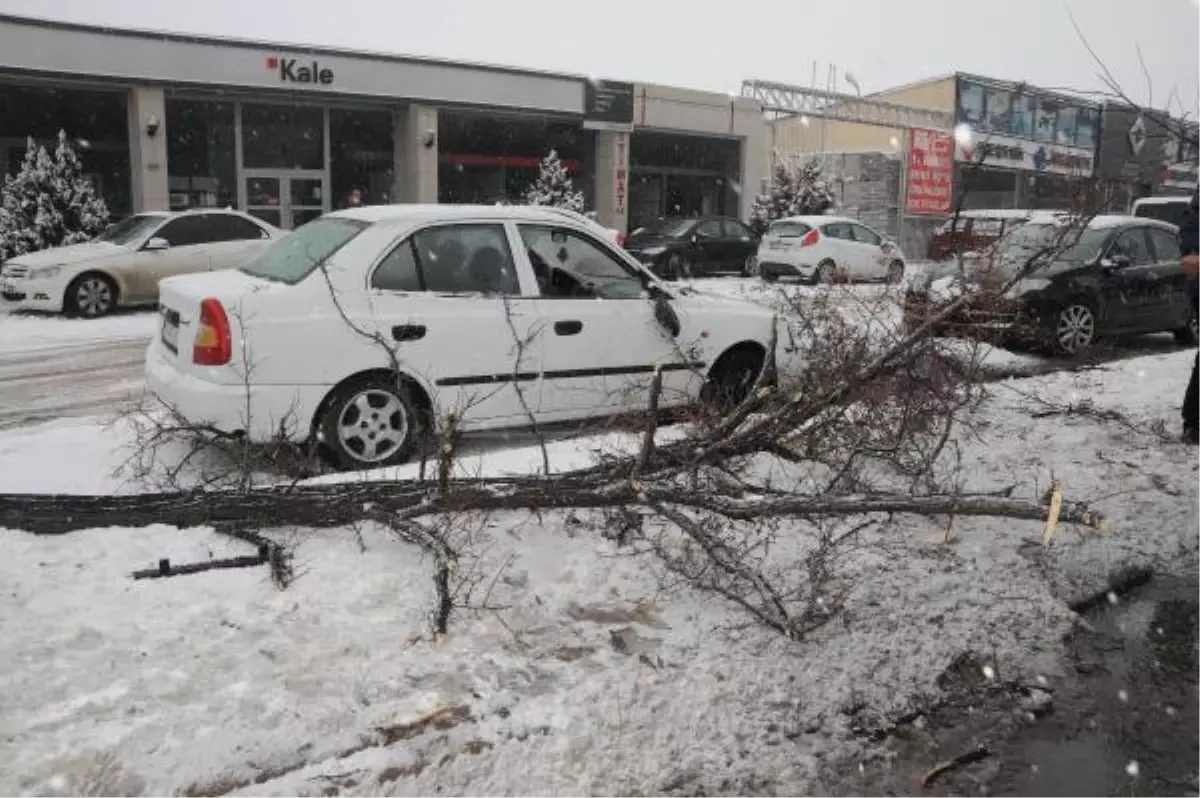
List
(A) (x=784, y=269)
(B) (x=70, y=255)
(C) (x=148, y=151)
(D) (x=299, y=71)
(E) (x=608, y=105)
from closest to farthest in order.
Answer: (B) (x=70, y=255), (C) (x=148, y=151), (A) (x=784, y=269), (D) (x=299, y=71), (E) (x=608, y=105)

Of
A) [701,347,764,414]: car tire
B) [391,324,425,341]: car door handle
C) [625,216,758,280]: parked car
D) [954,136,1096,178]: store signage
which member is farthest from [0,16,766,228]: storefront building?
[701,347,764,414]: car tire

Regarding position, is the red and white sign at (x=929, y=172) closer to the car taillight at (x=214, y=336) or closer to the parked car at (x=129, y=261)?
the parked car at (x=129, y=261)

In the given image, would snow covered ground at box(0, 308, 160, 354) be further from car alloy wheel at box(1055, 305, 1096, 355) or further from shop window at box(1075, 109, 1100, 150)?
shop window at box(1075, 109, 1100, 150)

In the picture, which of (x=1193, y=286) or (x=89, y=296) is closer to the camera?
(x=1193, y=286)

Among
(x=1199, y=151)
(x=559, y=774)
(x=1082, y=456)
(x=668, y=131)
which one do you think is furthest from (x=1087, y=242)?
(x=668, y=131)

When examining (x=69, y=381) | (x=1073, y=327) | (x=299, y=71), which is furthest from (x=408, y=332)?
(x=299, y=71)

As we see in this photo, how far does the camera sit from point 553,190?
947 inches

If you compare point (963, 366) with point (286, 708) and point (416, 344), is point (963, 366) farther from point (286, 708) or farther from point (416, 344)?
point (286, 708)

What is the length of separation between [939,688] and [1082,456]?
3.35 metres

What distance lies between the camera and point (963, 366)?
19.6ft

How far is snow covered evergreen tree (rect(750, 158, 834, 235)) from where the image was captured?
28.5m

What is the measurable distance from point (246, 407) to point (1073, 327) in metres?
9.26

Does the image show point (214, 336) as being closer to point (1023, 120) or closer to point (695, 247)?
point (695, 247)

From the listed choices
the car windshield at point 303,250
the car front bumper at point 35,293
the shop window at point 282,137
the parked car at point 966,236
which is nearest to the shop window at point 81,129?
the shop window at point 282,137
